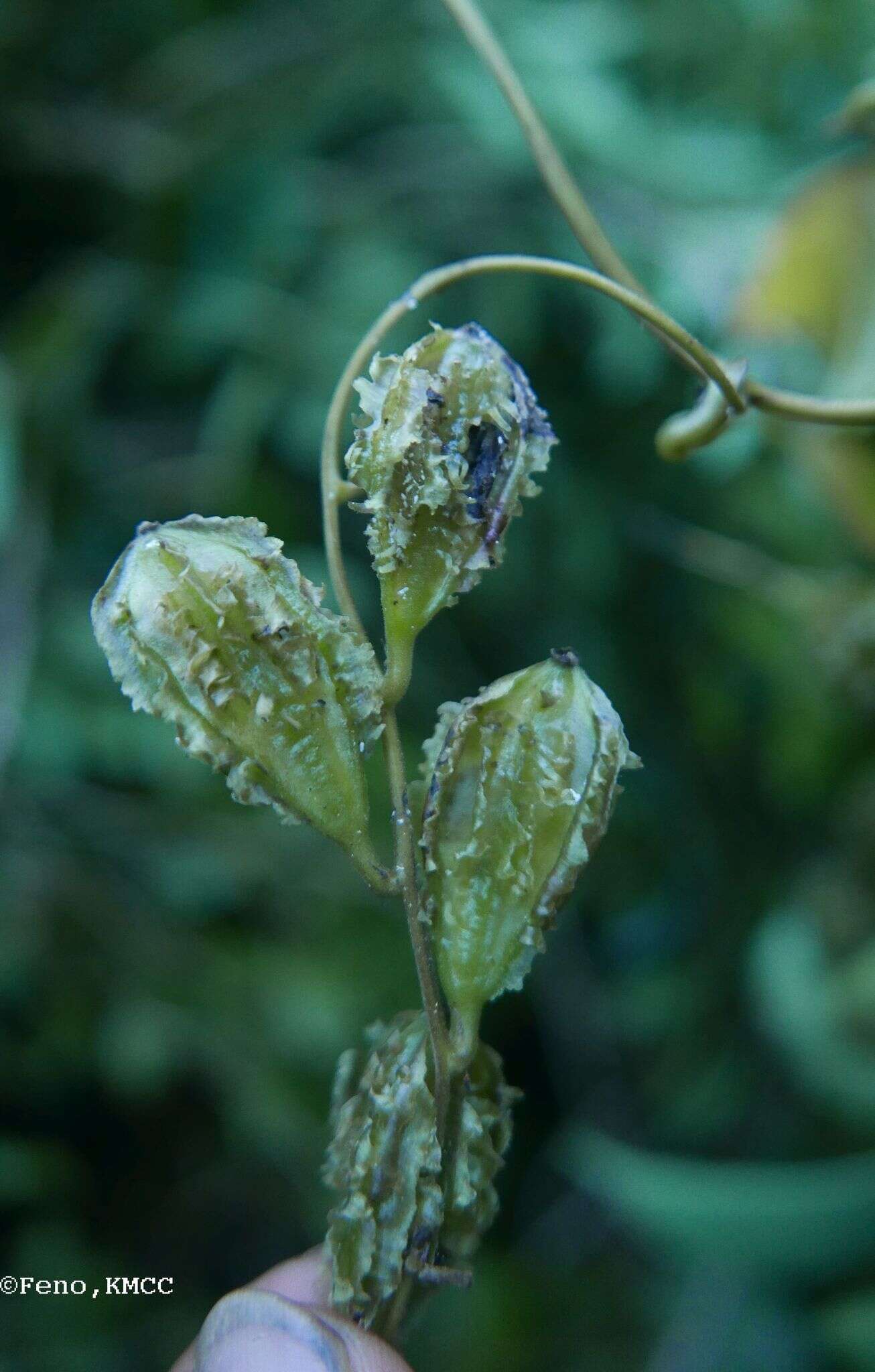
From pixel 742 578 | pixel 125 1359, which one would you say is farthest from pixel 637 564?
pixel 125 1359

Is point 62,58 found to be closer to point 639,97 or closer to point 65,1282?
point 639,97

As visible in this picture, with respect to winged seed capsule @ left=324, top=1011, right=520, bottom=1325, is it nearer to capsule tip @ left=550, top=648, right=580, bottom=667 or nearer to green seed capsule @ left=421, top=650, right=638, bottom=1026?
green seed capsule @ left=421, top=650, right=638, bottom=1026

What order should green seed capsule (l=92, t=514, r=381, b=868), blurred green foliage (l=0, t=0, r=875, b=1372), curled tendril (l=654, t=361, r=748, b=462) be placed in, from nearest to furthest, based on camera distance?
green seed capsule (l=92, t=514, r=381, b=868) → curled tendril (l=654, t=361, r=748, b=462) → blurred green foliage (l=0, t=0, r=875, b=1372)

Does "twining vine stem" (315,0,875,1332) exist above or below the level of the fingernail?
above

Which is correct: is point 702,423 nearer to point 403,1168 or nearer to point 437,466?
point 437,466

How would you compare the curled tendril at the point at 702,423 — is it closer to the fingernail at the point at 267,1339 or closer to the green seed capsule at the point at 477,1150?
the green seed capsule at the point at 477,1150

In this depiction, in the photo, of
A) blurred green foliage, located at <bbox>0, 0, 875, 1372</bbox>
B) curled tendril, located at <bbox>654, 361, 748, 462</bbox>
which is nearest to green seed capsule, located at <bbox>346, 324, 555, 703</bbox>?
curled tendril, located at <bbox>654, 361, 748, 462</bbox>
